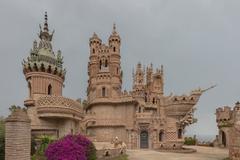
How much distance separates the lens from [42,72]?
31094 millimetres

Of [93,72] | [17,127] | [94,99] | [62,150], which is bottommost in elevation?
[62,150]

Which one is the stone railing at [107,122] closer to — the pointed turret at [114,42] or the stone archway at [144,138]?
the stone archway at [144,138]

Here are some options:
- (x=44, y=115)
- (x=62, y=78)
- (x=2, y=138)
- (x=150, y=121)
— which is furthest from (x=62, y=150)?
(x=150, y=121)

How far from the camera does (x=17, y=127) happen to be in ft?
52.3

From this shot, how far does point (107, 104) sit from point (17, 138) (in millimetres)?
32595

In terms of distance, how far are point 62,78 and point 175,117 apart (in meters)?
19.1

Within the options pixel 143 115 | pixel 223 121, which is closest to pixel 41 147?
pixel 143 115

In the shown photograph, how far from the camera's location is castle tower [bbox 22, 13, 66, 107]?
30.9 meters

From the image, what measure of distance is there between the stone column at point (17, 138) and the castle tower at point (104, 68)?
107 ft

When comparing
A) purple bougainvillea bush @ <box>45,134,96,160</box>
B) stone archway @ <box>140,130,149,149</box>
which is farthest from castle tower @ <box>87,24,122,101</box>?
purple bougainvillea bush @ <box>45,134,96,160</box>

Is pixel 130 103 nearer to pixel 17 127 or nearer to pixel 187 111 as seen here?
pixel 187 111

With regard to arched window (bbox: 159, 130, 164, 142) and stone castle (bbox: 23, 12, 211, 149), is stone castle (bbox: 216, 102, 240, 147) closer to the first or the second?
stone castle (bbox: 23, 12, 211, 149)

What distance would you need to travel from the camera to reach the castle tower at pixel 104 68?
162 feet

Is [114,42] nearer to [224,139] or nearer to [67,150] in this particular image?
[224,139]
